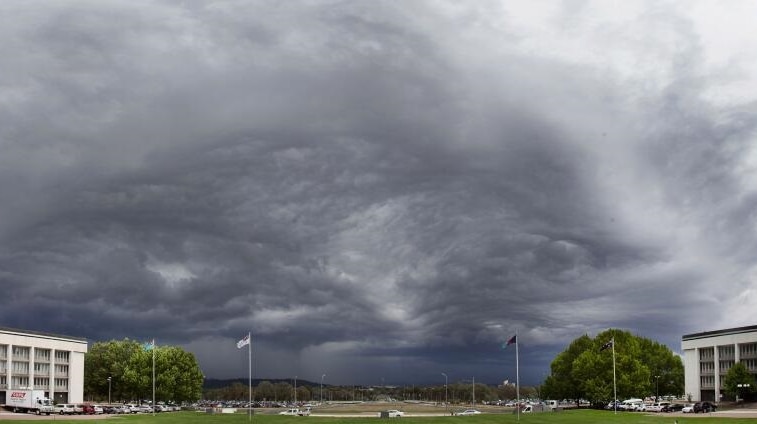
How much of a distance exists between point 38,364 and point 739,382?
157462 mm

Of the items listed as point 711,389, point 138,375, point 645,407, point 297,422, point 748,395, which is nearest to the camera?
point 297,422

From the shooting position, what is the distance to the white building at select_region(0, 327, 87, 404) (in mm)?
174663

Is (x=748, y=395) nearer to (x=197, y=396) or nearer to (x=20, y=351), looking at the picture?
(x=197, y=396)

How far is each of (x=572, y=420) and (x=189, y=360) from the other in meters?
106

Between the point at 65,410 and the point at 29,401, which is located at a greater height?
the point at 29,401

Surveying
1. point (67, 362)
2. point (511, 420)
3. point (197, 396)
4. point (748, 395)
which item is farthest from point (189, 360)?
point (748, 395)

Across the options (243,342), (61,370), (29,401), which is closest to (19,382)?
(61,370)

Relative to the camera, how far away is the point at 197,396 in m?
186

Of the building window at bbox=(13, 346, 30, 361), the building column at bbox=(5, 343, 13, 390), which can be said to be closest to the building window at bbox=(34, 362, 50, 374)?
the building window at bbox=(13, 346, 30, 361)

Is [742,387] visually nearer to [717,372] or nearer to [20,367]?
[717,372]

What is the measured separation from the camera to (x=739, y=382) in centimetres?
16288

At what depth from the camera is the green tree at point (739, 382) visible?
535ft

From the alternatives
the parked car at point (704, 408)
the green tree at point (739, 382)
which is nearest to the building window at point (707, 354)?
the green tree at point (739, 382)

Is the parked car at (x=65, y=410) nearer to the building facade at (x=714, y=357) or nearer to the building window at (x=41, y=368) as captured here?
the building window at (x=41, y=368)
